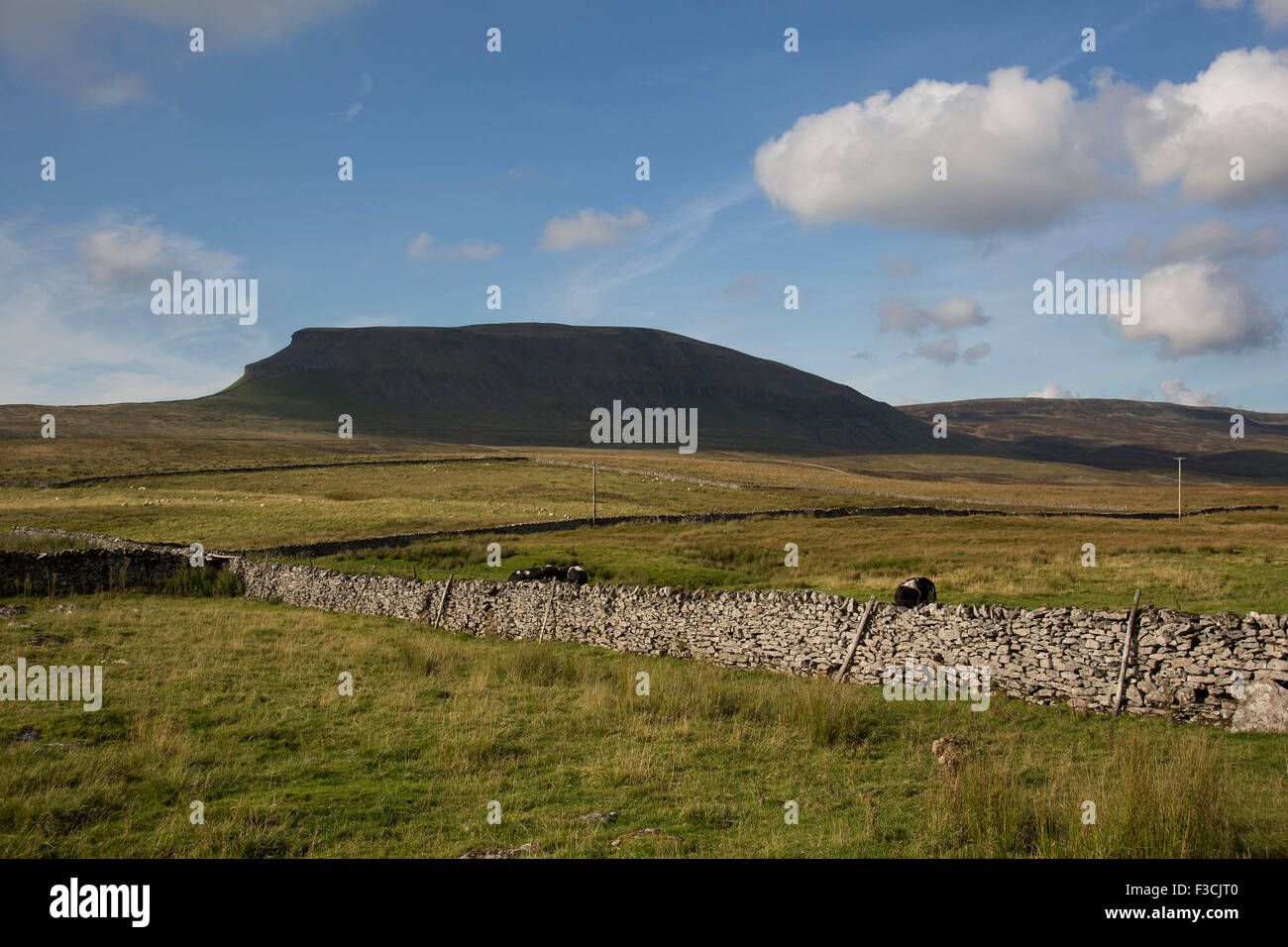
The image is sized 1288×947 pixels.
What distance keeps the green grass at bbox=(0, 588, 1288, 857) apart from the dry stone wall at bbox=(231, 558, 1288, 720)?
2.42 ft

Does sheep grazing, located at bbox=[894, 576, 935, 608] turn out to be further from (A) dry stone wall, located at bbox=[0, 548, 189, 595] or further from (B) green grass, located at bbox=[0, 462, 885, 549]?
(B) green grass, located at bbox=[0, 462, 885, 549]

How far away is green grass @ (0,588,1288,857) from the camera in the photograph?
738 centimetres

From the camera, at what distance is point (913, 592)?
2148cm

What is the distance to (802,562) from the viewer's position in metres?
33.2

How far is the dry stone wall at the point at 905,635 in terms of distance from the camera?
11992mm

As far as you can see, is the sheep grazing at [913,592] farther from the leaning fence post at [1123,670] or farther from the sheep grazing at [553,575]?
the sheep grazing at [553,575]

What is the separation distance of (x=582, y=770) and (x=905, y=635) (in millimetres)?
8054

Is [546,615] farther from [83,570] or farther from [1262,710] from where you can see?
[83,570]

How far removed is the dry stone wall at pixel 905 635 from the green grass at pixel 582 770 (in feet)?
2.42

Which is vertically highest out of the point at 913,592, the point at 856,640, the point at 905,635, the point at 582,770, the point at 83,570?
the point at 83,570

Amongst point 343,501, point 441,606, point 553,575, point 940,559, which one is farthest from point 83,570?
point 343,501

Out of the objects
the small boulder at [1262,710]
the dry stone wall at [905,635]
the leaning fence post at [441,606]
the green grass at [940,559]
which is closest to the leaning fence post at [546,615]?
the dry stone wall at [905,635]
